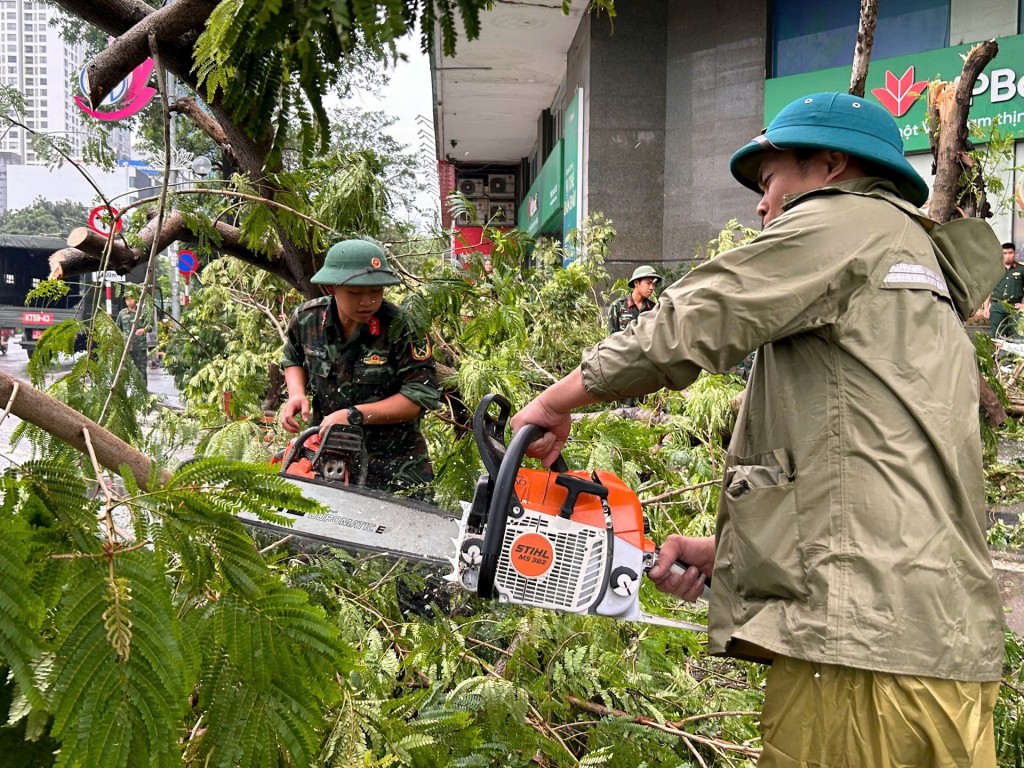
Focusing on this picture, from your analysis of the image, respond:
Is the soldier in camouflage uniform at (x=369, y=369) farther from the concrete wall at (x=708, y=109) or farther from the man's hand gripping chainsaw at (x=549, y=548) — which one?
the concrete wall at (x=708, y=109)

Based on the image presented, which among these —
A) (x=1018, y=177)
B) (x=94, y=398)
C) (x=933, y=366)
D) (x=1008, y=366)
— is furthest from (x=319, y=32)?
(x=1018, y=177)

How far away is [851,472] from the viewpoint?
5.17 ft

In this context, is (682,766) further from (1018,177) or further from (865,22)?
(1018,177)

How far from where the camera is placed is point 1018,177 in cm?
1006

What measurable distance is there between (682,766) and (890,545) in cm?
115

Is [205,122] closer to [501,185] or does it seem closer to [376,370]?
[376,370]

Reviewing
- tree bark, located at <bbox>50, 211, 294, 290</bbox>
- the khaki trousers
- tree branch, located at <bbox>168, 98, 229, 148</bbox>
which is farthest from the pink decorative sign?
the khaki trousers

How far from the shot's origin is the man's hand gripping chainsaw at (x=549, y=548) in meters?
1.86

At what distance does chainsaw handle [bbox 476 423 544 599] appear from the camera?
1.80 m

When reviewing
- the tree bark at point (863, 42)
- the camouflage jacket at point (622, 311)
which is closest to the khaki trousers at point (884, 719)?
the tree bark at point (863, 42)

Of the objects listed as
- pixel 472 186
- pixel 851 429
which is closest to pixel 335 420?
pixel 851 429

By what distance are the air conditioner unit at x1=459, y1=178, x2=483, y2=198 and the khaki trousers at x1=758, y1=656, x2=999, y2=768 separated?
87.0 ft

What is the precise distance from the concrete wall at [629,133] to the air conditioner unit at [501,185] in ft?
48.5

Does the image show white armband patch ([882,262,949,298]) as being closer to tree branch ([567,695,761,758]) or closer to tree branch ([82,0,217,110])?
tree branch ([567,695,761,758])
